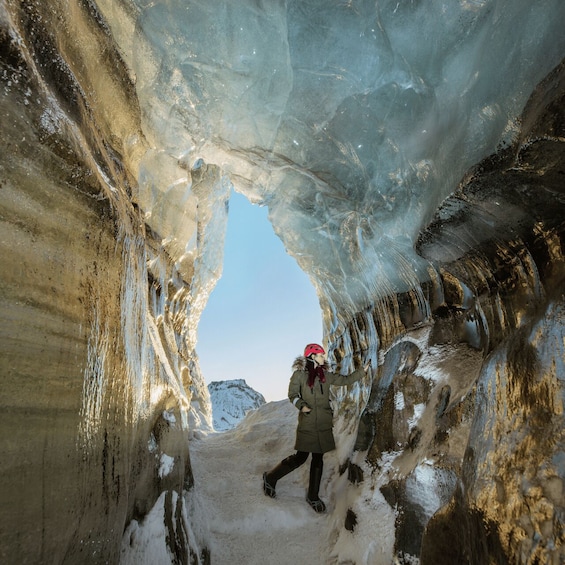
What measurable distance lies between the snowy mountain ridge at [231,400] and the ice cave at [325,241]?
10.6 meters

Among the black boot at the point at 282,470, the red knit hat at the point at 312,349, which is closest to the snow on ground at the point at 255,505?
the black boot at the point at 282,470

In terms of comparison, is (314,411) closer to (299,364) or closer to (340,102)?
(299,364)

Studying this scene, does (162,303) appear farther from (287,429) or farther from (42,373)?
(42,373)

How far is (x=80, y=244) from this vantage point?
7.98ft

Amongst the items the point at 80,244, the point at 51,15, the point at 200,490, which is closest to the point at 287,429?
the point at 200,490

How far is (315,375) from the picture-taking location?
4812 mm

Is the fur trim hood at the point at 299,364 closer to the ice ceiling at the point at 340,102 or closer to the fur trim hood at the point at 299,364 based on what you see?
the fur trim hood at the point at 299,364

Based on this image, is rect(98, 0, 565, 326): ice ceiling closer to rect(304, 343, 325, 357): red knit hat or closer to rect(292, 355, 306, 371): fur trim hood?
rect(304, 343, 325, 357): red knit hat

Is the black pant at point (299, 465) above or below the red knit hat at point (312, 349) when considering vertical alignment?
below

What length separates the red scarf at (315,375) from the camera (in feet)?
15.8

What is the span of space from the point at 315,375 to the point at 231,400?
12932mm

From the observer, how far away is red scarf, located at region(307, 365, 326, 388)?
480 cm

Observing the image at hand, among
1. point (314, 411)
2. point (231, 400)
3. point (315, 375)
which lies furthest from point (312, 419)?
point (231, 400)

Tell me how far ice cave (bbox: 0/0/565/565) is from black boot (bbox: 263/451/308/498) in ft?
1.66
